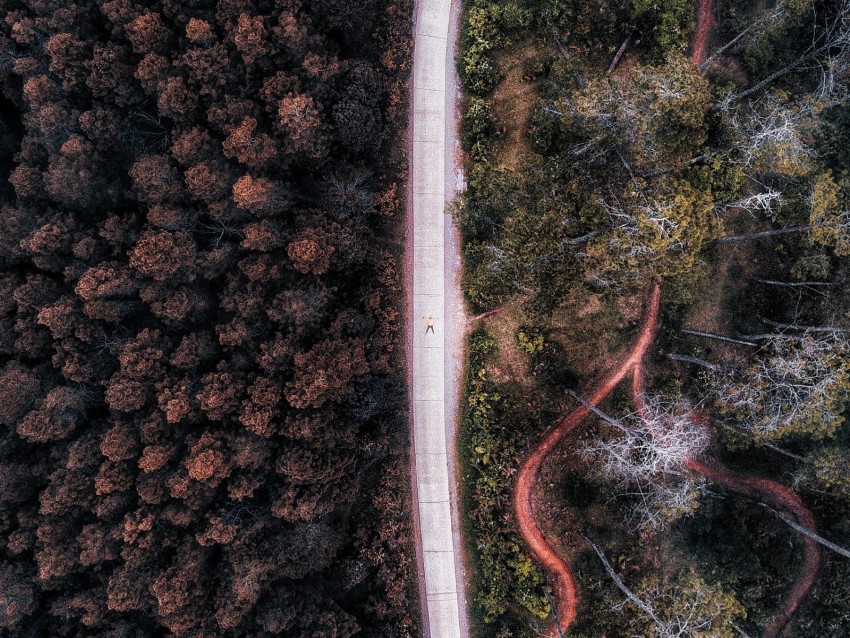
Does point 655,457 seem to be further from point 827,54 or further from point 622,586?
point 827,54

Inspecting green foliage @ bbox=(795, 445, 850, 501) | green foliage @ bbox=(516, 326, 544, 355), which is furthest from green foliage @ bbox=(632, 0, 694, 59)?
green foliage @ bbox=(795, 445, 850, 501)

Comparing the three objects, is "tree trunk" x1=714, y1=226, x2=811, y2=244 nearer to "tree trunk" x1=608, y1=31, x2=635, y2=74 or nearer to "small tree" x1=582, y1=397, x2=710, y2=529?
"small tree" x1=582, y1=397, x2=710, y2=529

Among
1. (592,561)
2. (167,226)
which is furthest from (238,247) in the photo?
(592,561)

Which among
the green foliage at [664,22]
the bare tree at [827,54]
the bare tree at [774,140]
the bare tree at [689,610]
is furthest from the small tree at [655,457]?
the green foliage at [664,22]

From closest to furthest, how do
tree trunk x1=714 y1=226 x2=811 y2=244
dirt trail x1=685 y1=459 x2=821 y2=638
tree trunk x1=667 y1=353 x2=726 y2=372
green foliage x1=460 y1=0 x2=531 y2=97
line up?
tree trunk x1=714 y1=226 x2=811 y2=244
tree trunk x1=667 y1=353 x2=726 y2=372
dirt trail x1=685 y1=459 x2=821 y2=638
green foliage x1=460 y1=0 x2=531 y2=97

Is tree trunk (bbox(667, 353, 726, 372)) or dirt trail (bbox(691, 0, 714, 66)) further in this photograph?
dirt trail (bbox(691, 0, 714, 66))

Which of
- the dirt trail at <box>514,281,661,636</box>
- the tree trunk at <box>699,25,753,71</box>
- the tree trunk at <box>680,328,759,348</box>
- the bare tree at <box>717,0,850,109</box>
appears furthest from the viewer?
the dirt trail at <box>514,281,661,636</box>
